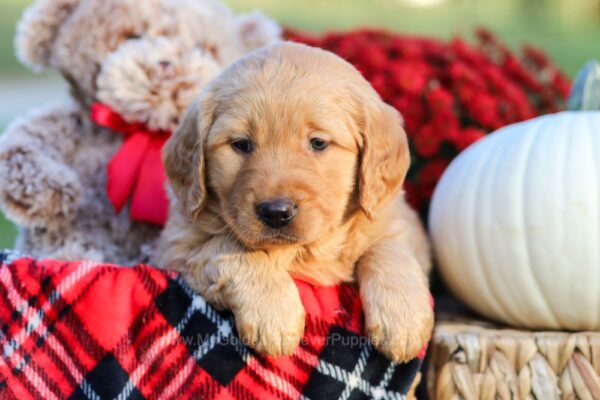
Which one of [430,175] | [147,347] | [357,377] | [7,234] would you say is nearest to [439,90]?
[430,175]

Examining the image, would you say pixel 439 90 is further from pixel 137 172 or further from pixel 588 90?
pixel 137 172

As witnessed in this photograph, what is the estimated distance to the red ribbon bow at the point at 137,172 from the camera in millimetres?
3209

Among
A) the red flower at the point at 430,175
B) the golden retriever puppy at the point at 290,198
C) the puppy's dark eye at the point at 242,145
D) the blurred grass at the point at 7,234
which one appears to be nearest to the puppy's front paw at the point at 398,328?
the golden retriever puppy at the point at 290,198

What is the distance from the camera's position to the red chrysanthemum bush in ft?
12.6

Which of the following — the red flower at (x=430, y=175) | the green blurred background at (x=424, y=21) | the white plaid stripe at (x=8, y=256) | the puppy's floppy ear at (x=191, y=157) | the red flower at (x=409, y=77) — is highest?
the puppy's floppy ear at (x=191, y=157)

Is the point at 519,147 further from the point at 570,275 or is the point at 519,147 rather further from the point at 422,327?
the point at 422,327

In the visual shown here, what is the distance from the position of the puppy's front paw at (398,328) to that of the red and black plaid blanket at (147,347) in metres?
0.07

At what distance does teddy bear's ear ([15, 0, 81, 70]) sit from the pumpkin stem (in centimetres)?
236

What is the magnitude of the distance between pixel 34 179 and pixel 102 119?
0.41 metres

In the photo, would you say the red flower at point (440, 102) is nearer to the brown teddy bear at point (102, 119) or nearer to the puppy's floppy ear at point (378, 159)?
the brown teddy bear at point (102, 119)

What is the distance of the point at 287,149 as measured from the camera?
251 cm

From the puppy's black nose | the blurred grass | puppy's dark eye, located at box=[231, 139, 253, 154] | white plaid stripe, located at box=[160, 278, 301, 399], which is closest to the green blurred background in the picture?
the blurred grass

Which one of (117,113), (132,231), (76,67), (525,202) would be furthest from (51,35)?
(525,202)

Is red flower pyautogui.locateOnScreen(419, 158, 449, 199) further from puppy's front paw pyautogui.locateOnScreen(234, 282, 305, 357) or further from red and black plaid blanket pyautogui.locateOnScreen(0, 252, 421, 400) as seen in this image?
puppy's front paw pyautogui.locateOnScreen(234, 282, 305, 357)
